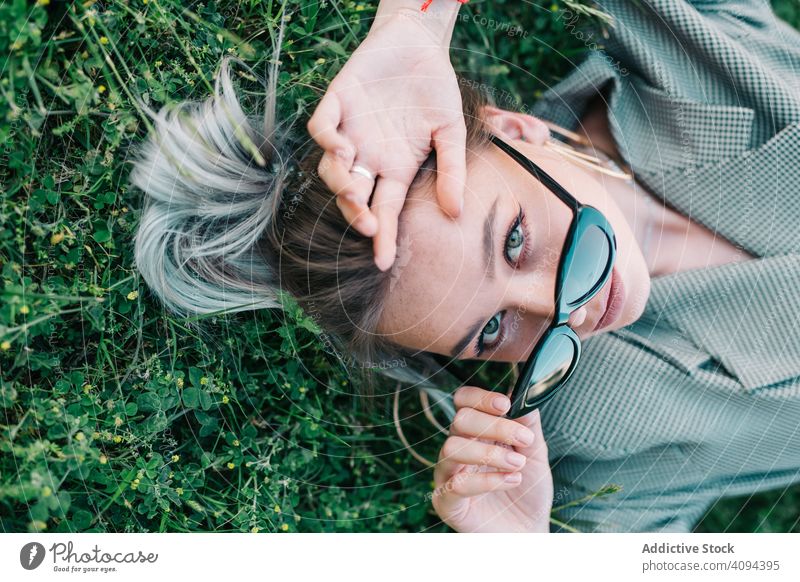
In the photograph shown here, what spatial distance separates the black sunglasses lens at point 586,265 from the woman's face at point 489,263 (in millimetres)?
20

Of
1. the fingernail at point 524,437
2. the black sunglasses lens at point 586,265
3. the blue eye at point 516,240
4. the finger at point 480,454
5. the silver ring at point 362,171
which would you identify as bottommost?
the finger at point 480,454

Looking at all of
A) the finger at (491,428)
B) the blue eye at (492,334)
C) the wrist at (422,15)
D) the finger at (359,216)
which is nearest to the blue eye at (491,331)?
the blue eye at (492,334)

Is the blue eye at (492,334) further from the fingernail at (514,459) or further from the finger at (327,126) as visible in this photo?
the finger at (327,126)

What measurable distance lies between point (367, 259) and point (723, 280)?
1.85 ft

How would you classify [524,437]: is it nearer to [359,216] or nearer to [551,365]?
[551,365]

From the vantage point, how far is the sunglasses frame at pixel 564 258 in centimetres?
72

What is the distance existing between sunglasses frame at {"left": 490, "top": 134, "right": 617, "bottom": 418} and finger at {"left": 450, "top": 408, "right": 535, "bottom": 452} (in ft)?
0.10

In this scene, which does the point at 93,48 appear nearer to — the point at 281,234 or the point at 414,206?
the point at 281,234

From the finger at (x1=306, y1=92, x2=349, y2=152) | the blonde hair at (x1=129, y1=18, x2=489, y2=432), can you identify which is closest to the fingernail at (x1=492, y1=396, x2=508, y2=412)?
the blonde hair at (x1=129, y1=18, x2=489, y2=432)

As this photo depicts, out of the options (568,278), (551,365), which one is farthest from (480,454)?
(568,278)

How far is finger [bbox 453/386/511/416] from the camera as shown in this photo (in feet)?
2.60

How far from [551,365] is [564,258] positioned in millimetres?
148

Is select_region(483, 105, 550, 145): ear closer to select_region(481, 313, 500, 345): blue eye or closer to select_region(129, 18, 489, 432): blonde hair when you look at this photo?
select_region(129, 18, 489, 432): blonde hair

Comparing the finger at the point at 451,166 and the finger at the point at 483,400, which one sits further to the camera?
the finger at the point at 483,400
